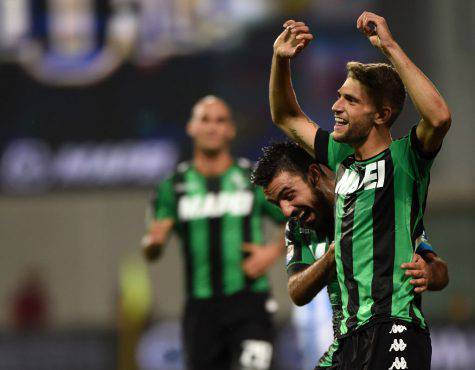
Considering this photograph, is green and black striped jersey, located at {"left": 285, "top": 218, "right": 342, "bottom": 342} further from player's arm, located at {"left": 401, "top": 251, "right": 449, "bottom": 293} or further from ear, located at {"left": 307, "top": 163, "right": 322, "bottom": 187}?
player's arm, located at {"left": 401, "top": 251, "right": 449, "bottom": 293}

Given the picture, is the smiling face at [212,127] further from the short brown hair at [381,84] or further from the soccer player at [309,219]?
the short brown hair at [381,84]

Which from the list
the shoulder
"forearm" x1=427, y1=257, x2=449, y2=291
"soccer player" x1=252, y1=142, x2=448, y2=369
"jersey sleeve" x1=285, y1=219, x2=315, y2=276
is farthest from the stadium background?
"forearm" x1=427, y1=257, x2=449, y2=291

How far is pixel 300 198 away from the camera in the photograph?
15.5 feet

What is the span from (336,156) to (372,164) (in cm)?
24

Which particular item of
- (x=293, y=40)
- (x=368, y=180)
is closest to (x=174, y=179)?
(x=293, y=40)

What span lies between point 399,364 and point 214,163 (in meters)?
3.46

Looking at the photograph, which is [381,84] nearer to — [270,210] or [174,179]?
[270,210]

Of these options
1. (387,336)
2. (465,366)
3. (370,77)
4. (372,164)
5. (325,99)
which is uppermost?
(325,99)

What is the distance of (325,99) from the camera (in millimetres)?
13695

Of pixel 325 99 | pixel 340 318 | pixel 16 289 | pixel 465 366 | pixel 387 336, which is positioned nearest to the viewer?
pixel 387 336

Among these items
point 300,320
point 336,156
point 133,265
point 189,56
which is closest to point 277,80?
point 336,156

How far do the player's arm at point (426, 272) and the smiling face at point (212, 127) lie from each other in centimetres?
310

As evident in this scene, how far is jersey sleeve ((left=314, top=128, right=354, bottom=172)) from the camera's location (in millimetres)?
4707

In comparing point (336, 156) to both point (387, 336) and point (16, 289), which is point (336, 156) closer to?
point (387, 336)
